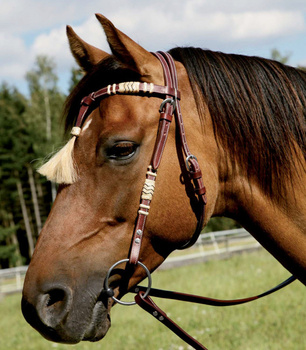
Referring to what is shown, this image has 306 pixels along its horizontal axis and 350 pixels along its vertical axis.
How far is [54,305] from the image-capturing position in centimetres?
208

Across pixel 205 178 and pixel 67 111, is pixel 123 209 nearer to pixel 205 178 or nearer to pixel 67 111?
pixel 205 178

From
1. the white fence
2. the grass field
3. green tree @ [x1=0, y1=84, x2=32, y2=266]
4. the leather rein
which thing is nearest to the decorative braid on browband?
the leather rein

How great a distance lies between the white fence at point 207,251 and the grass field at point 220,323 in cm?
517

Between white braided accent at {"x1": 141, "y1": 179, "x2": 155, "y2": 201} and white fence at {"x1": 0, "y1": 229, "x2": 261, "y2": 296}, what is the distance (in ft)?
48.1

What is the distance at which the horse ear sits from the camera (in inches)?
99.1

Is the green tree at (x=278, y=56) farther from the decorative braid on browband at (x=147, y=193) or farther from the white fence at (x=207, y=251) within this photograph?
the decorative braid on browband at (x=147, y=193)

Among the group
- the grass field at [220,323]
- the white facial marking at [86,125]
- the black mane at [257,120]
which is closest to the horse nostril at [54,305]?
the white facial marking at [86,125]

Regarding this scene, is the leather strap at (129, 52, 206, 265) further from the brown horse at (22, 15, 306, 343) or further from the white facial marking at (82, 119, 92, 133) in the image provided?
the white facial marking at (82, 119, 92, 133)

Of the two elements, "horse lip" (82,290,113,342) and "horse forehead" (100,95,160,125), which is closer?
"horse lip" (82,290,113,342)

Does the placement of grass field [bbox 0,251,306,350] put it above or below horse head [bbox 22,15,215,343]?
below

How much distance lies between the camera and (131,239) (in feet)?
7.25

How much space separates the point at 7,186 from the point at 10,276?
15.8 m

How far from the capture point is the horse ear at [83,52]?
8.26ft

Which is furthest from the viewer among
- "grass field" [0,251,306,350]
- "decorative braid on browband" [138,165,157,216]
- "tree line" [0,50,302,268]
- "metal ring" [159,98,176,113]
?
"tree line" [0,50,302,268]
